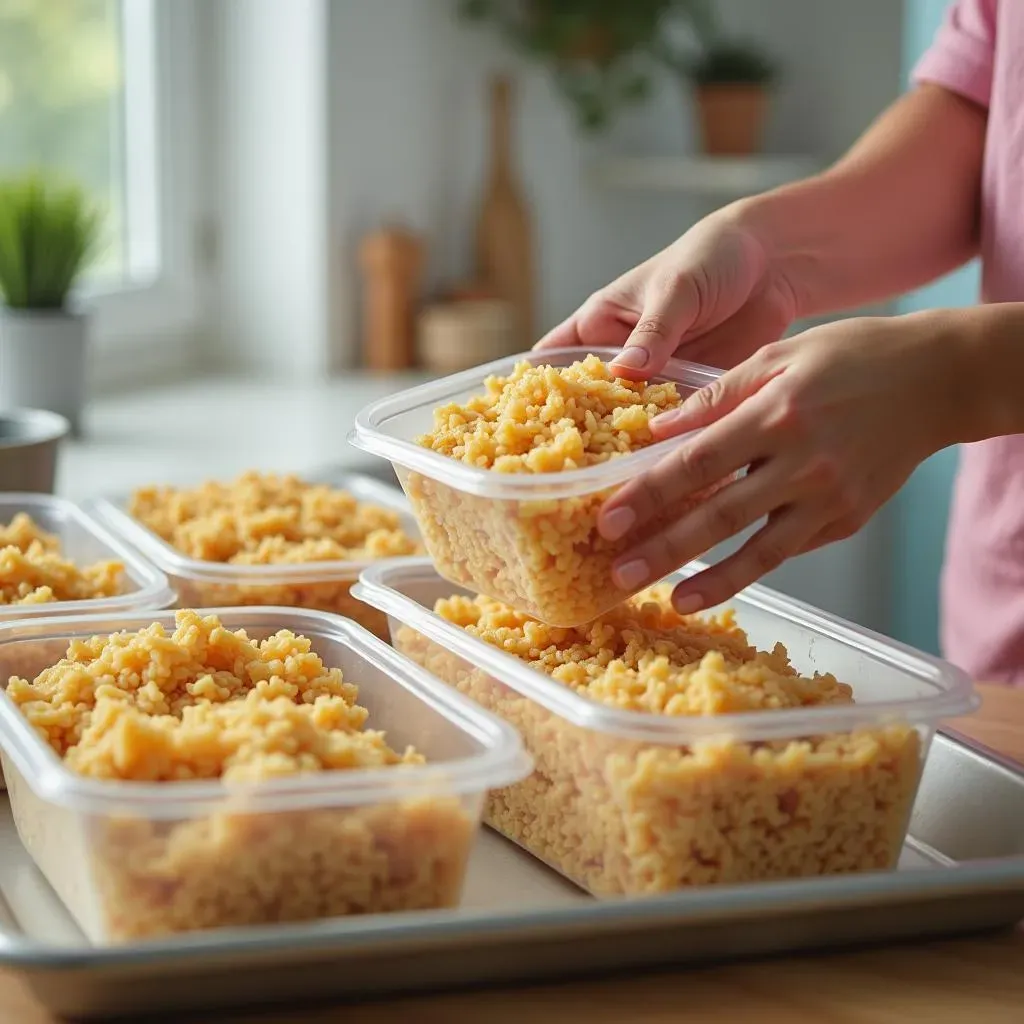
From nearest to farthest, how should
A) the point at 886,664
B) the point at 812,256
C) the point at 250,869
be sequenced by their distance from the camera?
1. the point at 250,869
2. the point at 886,664
3. the point at 812,256

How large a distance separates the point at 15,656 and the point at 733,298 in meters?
0.56

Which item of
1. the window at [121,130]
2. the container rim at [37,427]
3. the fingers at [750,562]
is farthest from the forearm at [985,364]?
the window at [121,130]

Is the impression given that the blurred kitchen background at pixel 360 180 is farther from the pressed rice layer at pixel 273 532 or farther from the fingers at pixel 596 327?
the fingers at pixel 596 327

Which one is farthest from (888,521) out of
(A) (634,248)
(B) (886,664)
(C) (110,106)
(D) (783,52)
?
(B) (886,664)

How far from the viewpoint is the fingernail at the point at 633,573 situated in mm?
862

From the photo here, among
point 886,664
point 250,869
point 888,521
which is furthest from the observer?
point 888,521

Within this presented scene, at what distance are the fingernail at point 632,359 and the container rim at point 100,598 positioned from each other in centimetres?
38

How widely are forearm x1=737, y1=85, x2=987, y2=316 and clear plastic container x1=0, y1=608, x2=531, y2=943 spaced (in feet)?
2.20

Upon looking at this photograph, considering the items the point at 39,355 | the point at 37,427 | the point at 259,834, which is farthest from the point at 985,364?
the point at 39,355

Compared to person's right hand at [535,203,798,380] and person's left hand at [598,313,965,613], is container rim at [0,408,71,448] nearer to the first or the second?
person's right hand at [535,203,798,380]

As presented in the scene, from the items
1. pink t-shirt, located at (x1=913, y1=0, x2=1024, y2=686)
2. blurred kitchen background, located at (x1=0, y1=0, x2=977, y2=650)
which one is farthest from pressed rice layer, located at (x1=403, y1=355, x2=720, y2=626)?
blurred kitchen background, located at (x1=0, y1=0, x2=977, y2=650)

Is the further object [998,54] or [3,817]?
[998,54]

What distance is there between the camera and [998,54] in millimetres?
1350

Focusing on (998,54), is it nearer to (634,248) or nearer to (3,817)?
(3,817)
